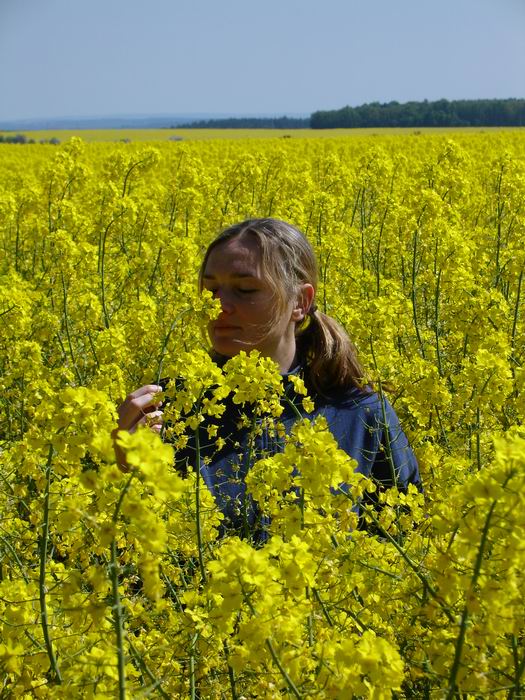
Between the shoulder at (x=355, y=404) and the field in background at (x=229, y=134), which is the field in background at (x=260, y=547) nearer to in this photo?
the shoulder at (x=355, y=404)

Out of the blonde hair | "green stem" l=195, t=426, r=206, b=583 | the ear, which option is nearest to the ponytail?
the blonde hair

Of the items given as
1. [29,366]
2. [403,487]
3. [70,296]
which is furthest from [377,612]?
[70,296]

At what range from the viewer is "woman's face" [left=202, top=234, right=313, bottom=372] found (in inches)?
135

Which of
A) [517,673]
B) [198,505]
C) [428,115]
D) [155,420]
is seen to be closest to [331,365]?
[155,420]

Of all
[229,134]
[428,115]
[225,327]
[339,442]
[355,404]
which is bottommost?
[339,442]

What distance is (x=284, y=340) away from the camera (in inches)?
142

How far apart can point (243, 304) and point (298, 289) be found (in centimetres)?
32

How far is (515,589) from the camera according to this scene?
1.50m

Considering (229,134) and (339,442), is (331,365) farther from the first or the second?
(229,134)

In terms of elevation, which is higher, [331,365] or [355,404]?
[331,365]

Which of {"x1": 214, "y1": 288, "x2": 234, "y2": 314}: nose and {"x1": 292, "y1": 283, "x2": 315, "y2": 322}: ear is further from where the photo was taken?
{"x1": 292, "y1": 283, "x2": 315, "y2": 322}: ear

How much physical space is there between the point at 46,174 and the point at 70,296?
301 centimetres

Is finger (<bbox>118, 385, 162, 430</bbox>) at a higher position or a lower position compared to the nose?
lower

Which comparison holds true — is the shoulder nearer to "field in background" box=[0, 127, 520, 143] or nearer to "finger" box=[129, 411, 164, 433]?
"finger" box=[129, 411, 164, 433]
